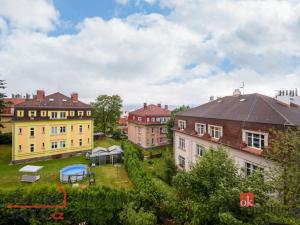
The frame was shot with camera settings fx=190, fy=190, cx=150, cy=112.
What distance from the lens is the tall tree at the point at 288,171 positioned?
9.30 m

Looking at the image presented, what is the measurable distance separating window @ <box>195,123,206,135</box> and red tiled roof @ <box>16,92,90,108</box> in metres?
24.1

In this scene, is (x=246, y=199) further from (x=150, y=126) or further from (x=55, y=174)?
(x=150, y=126)

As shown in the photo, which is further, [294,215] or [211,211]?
[294,215]

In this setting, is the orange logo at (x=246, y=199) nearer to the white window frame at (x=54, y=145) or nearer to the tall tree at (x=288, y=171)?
the tall tree at (x=288, y=171)

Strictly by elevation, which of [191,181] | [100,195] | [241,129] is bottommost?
[100,195]

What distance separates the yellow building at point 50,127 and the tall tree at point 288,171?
33405 millimetres

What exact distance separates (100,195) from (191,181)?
7634 millimetres

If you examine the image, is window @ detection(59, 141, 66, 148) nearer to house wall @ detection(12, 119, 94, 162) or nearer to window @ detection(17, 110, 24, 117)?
house wall @ detection(12, 119, 94, 162)

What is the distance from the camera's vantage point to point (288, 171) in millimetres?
9828

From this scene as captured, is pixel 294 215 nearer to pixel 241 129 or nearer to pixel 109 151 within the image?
pixel 241 129

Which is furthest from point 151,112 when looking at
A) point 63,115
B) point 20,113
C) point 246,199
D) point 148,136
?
point 246,199

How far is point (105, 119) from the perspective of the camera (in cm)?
5534

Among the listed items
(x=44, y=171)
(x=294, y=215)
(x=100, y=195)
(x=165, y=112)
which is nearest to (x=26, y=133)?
(x=44, y=171)

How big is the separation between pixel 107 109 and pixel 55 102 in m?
20.2
